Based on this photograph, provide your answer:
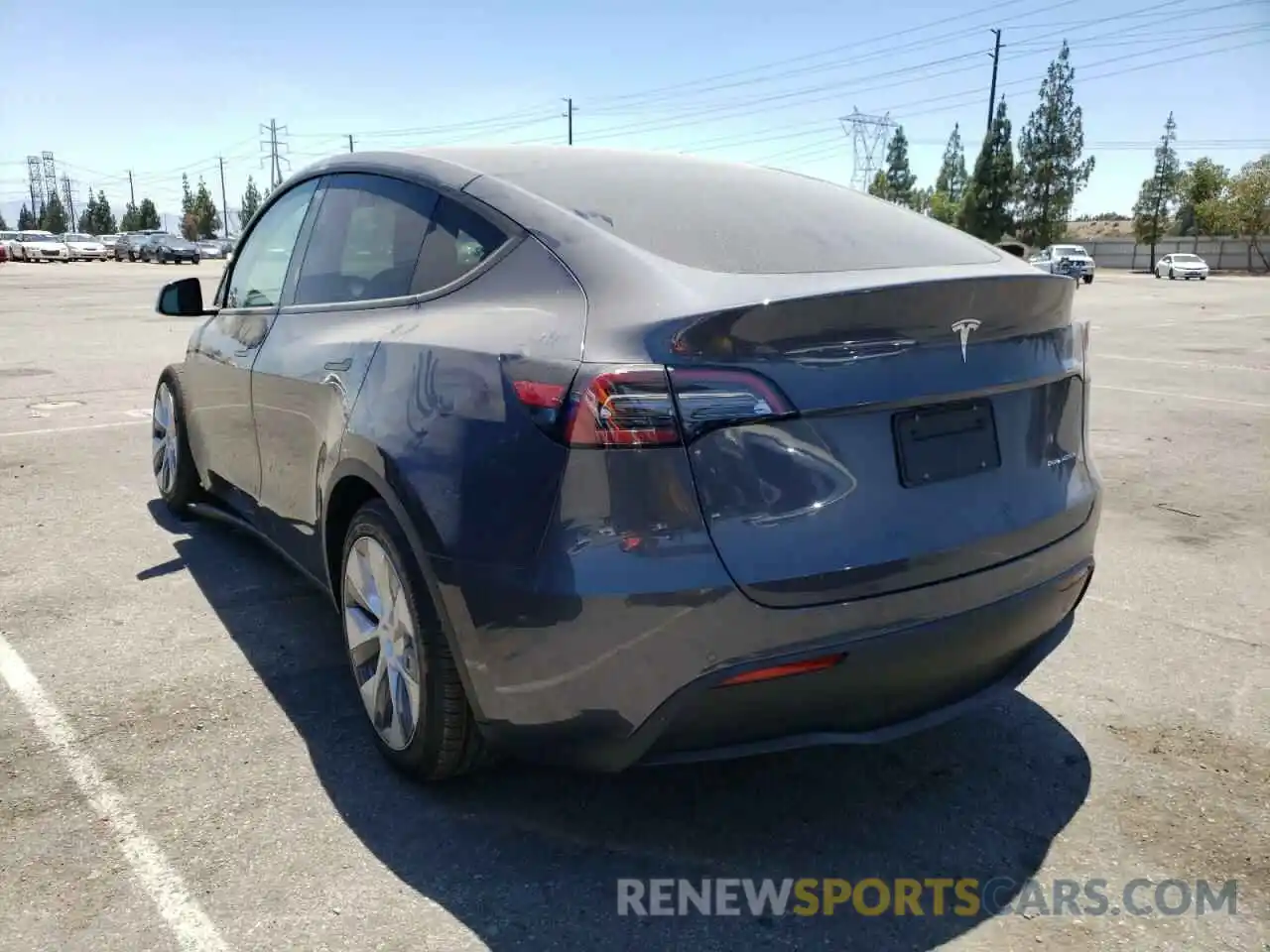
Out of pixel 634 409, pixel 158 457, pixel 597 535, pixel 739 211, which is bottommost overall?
pixel 158 457

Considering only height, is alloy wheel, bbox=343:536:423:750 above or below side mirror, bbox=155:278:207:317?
below

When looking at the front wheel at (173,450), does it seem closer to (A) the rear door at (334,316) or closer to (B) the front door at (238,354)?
(B) the front door at (238,354)

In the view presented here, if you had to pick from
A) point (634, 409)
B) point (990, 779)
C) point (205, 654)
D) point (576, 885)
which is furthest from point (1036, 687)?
point (205, 654)

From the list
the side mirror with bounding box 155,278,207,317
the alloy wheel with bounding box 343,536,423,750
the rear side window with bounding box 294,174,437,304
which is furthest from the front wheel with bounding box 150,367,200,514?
the alloy wheel with bounding box 343,536,423,750

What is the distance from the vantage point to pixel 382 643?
2.78 meters

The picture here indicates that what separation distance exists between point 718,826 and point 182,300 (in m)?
3.36

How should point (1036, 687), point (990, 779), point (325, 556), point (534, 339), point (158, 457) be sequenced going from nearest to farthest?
point (534, 339)
point (990, 779)
point (325, 556)
point (1036, 687)
point (158, 457)

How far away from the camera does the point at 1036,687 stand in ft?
11.1

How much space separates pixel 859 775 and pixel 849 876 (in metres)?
0.46

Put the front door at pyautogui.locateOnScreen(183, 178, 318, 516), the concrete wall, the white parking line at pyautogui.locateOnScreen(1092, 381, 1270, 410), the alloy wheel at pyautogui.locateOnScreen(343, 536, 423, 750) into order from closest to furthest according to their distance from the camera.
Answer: the alloy wheel at pyautogui.locateOnScreen(343, 536, 423, 750) < the front door at pyautogui.locateOnScreen(183, 178, 318, 516) < the white parking line at pyautogui.locateOnScreen(1092, 381, 1270, 410) < the concrete wall

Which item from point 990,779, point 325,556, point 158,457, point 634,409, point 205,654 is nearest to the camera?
point 634,409

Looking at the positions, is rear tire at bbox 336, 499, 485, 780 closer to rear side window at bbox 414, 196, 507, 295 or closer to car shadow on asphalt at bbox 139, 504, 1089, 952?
car shadow on asphalt at bbox 139, 504, 1089, 952

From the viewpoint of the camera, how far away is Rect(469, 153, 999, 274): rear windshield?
2.50 metres

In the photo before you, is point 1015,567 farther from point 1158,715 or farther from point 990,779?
point 1158,715
